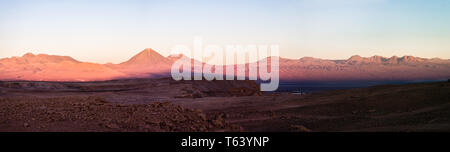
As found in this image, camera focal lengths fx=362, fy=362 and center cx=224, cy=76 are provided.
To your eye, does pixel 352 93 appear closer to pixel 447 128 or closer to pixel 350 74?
pixel 447 128

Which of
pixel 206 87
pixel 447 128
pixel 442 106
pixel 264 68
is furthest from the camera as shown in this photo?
pixel 264 68

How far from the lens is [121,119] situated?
8992 millimetres

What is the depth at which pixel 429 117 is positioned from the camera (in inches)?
449

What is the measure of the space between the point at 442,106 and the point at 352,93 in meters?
5.68

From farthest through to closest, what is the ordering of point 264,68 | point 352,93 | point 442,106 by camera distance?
point 264,68, point 352,93, point 442,106

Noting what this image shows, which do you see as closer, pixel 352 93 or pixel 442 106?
pixel 442 106

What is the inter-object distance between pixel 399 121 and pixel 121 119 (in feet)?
A: 27.9

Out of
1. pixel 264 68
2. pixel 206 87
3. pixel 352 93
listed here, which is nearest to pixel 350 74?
pixel 264 68

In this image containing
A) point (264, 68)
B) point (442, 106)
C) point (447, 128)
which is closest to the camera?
point (447, 128)
